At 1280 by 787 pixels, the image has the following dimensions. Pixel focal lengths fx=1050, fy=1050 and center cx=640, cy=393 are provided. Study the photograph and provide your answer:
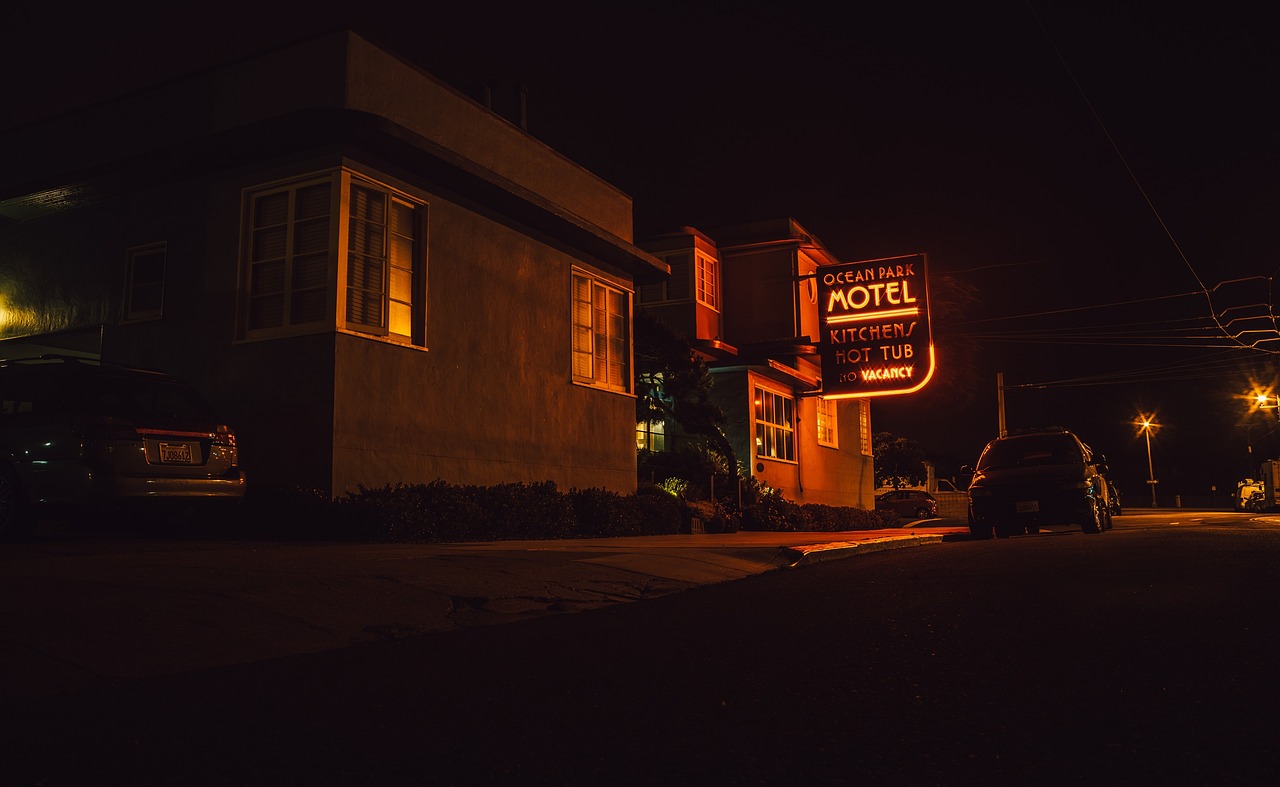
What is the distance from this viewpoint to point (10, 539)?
10508mm

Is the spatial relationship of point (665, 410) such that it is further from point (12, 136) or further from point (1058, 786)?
point (1058, 786)

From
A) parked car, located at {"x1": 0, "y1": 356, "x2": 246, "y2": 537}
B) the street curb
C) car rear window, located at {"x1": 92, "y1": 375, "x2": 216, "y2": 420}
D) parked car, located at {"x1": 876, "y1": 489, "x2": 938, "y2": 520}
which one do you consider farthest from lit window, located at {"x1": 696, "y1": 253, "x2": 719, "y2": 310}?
parked car, located at {"x1": 876, "y1": 489, "x2": 938, "y2": 520}

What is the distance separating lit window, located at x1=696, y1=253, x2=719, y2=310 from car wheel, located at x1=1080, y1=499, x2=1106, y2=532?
1339cm

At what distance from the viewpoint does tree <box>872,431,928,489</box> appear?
53.2m

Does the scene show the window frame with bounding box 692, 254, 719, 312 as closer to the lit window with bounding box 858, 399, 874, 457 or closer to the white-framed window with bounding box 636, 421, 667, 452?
the white-framed window with bounding box 636, 421, 667, 452

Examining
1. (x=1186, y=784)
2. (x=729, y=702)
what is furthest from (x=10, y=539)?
(x=1186, y=784)

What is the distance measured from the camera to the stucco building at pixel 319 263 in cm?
1319

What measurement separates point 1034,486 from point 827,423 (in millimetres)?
16821

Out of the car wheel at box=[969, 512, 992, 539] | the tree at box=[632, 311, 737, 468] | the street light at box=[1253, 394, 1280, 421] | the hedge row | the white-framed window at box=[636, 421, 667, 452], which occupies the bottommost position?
the car wheel at box=[969, 512, 992, 539]

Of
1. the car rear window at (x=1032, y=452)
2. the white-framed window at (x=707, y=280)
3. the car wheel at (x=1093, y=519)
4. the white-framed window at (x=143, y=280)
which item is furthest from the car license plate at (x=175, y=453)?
the white-framed window at (x=707, y=280)

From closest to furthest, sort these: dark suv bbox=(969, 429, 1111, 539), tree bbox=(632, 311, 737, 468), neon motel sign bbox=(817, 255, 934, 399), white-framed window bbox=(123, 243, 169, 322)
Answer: white-framed window bbox=(123, 243, 169, 322) < dark suv bbox=(969, 429, 1111, 539) < tree bbox=(632, 311, 737, 468) < neon motel sign bbox=(817, 255, 934, 399)

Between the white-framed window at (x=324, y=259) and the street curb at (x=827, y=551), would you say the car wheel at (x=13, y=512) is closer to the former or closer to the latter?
the white-framed window at (x=324, y=259)

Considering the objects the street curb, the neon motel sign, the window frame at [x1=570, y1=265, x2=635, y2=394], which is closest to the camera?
the street curb

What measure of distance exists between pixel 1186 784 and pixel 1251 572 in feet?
21.4
